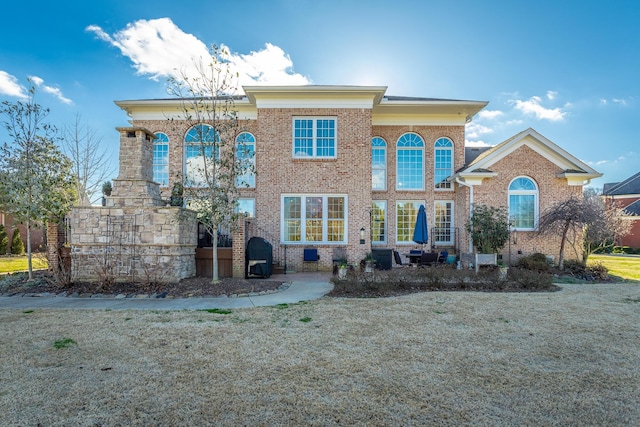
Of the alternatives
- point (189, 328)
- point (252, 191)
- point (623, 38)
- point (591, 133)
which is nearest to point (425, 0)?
point (623, 38)

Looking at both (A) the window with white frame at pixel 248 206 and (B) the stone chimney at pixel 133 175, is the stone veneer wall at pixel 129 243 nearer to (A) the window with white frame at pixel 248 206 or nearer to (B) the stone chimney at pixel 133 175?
(B) the stone chimney at pixel 133 175

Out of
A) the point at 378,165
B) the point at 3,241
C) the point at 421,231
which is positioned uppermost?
the point at 378,165

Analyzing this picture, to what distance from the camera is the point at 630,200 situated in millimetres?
30828

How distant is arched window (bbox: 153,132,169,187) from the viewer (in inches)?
599

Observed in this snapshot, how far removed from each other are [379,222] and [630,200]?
102 ft

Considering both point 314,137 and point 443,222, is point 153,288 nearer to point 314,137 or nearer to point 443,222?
point 314,137

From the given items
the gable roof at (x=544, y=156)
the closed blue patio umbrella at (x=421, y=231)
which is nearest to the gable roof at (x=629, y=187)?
the gable roof at (x=544, y=156)

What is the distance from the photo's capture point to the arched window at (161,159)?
49.9ft

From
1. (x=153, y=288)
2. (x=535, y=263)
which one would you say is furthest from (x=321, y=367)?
(x=535, y=263)

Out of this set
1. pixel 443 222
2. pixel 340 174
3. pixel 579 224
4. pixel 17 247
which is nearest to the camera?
pixel 579 224

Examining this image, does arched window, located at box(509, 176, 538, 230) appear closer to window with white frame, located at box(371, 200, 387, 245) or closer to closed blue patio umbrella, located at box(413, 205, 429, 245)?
closed blue patio umbrella, located at box(413, 205, 429, 245)

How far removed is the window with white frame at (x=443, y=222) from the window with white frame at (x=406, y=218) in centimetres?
81

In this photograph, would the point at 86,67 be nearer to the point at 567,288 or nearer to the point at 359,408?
the point at 359,408

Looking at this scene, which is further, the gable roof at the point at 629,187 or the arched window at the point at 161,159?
the gable roof at the point at 629,187
